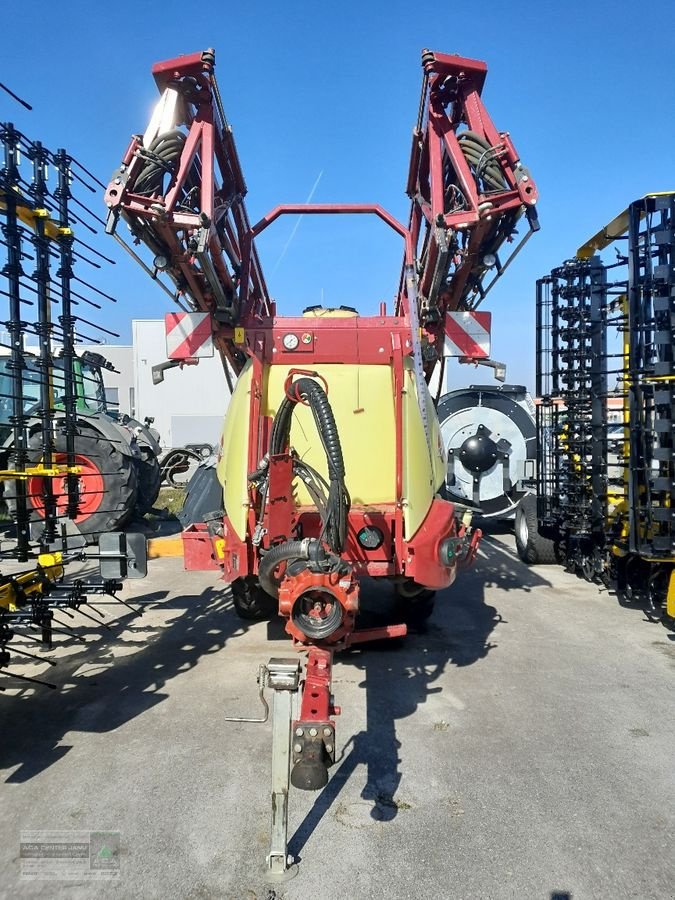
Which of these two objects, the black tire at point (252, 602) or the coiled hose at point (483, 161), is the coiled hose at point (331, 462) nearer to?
the coiled hose at point (483, 161)

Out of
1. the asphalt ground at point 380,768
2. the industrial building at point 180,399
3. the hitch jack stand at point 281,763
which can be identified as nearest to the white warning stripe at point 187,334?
the asphalt ground at point 380,768

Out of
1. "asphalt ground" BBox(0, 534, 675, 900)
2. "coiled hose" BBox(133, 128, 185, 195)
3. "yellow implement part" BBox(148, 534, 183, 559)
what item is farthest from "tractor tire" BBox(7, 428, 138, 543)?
"coiled hose" BBox(133, 128, 185, 195)

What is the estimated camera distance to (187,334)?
4.71 m

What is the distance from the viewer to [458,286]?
15.3ft

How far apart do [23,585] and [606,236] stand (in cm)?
625

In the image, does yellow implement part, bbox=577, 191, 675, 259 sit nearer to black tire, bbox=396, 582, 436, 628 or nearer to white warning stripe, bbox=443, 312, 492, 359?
white warning stripe, bbox=443, 312, 492, 359

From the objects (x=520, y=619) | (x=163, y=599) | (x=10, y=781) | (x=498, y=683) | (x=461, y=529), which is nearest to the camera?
(x=10, y=781)

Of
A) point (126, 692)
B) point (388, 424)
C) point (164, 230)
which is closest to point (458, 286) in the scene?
point (388, 424)

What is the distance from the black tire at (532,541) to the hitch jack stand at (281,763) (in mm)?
5953

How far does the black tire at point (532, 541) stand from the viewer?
25.6ft

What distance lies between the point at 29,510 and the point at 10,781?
1770 mm

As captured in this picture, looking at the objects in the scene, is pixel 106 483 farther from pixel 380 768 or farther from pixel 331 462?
pixel 380 768

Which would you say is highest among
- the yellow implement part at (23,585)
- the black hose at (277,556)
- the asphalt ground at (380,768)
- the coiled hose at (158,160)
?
the coiled hose at (158,160)

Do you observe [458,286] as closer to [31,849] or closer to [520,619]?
[520,619]
